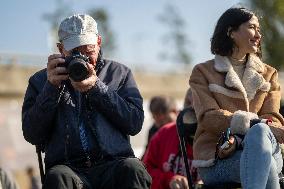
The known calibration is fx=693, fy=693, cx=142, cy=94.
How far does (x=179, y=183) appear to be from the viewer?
209 inches

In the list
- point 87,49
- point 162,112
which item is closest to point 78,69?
point 87,49

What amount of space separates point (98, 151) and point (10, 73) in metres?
25.6

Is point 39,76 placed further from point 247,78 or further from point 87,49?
point 247,78

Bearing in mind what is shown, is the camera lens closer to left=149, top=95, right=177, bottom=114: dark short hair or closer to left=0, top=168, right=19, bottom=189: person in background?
left=0, top=168, right=19, bottom=189: person in background

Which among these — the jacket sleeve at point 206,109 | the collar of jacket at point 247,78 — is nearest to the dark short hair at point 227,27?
the collar of jacket at point 247,78

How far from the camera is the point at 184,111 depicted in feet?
15.9

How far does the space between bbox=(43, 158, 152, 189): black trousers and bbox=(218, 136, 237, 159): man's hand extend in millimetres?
528

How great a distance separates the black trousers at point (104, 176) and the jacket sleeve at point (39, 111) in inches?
12.2

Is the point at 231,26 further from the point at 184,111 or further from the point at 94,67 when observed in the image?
the point at 94,67

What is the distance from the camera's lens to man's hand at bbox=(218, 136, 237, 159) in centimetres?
414

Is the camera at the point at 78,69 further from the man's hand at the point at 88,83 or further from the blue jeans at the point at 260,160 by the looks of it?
the blue jeans at the point at 260,160

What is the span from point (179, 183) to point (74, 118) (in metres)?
1.40

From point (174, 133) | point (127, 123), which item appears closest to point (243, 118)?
point (127, 123)

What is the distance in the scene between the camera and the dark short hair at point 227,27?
15.5ft
